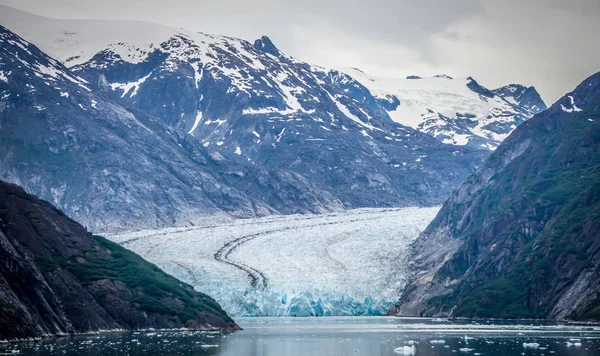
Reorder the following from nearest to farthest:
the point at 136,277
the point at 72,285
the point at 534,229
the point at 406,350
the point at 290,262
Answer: the point at 406,350 → the point at 72,285 → the point at 136,277 → the point at 534,229 → the point at 290,262

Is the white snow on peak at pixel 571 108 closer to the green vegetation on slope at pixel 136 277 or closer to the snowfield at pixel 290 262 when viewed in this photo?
the snowfield at pixel 290 262

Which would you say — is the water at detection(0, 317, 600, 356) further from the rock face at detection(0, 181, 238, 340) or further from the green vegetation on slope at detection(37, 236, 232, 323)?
the green vegetation on slope at detection(37, 236, 232, 323)

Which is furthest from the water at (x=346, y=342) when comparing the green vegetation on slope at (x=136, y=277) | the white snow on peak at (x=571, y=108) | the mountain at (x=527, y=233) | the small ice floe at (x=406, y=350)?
the white snow on peak at (x=571, y=108)

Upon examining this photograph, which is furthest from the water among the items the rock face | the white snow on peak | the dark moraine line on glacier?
the white snow on peak

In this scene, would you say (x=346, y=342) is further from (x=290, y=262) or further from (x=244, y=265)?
(x=290, y=262)

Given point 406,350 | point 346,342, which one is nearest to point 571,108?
point 346,342
